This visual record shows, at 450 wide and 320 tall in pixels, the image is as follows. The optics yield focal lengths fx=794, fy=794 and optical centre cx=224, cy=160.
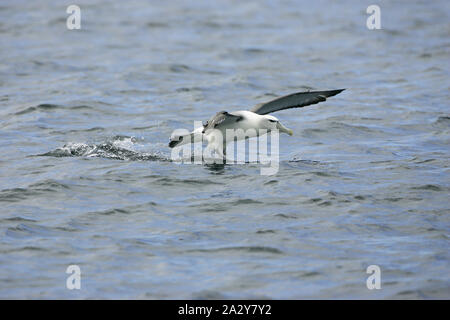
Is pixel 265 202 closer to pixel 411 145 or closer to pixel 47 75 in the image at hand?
pixel 411 145

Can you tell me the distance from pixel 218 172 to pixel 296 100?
2048 millimetres

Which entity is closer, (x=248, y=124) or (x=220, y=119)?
(x=220, y=119)

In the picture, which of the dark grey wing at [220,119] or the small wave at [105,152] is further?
the small wave at [105,152]

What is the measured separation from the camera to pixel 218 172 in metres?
12.6

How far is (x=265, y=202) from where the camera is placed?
1107 centimetres

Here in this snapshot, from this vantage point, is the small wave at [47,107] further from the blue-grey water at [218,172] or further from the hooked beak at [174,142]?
the hooked beak at [174,142]

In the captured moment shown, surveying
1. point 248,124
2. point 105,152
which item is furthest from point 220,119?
point 105,152

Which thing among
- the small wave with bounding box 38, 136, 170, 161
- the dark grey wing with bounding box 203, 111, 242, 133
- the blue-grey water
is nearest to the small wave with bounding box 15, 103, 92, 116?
the blue-grey water

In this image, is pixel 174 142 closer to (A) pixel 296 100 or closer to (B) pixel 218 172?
(B) pixel 218 172

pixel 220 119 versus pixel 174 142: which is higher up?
pixel 220 119

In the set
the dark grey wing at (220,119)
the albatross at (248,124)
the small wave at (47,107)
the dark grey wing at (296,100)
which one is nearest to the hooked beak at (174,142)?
the albatross at (248,124)

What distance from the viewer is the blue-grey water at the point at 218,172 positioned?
8836 mm

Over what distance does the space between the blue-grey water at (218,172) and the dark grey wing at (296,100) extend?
2.97 ft

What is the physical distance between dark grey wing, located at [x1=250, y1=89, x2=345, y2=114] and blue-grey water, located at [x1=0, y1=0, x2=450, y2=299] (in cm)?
90
